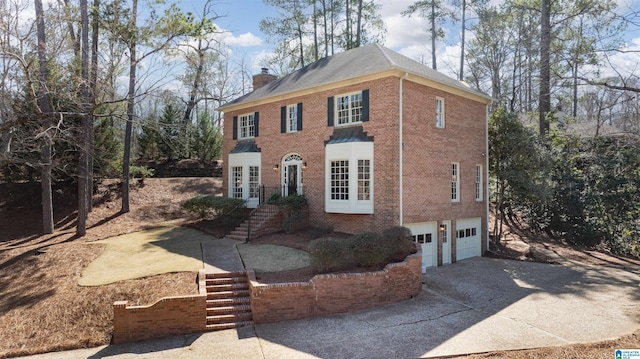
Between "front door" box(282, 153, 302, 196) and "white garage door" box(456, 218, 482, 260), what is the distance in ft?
22.9

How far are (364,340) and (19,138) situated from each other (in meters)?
11.1

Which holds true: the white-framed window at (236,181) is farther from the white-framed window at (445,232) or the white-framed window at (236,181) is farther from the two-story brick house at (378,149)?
the white-framed window at (445,232)

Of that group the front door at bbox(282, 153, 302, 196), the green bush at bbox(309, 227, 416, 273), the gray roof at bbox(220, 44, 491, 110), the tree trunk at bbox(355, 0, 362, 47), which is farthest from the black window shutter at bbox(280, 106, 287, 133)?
the tree trunk at bbox(355, 0, 362, 47)

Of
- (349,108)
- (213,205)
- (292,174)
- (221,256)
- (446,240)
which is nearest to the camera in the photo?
(221,256)

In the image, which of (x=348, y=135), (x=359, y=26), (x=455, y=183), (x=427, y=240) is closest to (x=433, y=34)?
(x=359, y=26)

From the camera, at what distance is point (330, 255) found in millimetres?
10031

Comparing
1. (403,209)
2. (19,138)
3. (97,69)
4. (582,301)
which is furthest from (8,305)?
(582,301)

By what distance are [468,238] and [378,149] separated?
6.42m

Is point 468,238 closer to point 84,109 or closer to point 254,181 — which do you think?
point 254,181

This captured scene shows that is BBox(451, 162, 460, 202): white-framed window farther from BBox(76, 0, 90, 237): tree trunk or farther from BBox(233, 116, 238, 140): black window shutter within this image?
BBox(76, 0, 90, 237): tree trunk

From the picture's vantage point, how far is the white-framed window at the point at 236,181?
19.2 meters

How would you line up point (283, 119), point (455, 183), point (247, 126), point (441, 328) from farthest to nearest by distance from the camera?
point (247, 126)
point (283, 119)
point (455, 183)
point (441, 328)

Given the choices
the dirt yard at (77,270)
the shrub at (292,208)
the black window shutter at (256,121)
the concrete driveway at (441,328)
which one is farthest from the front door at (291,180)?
the concrete driveway at (441,328)

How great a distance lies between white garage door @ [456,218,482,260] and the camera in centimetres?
1600
